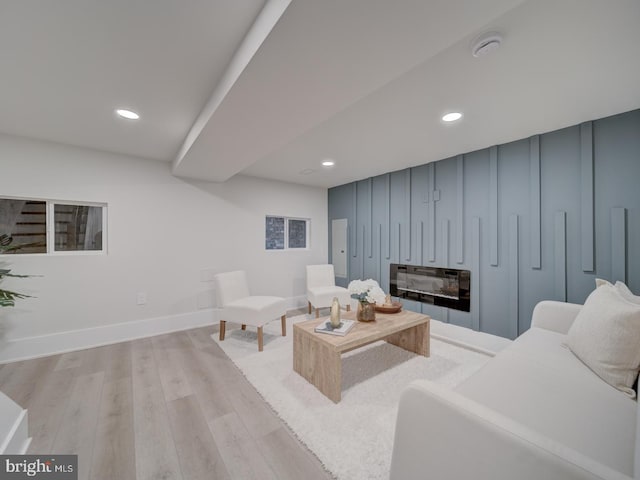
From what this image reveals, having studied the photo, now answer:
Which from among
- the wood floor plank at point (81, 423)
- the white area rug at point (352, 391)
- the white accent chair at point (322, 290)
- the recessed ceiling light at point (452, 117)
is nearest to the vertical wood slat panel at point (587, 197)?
the recessed ceiling light at point (452, 117)

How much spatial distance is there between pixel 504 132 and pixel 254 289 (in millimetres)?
3863

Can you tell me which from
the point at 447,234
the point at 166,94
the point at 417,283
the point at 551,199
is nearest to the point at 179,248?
the point at 166,94

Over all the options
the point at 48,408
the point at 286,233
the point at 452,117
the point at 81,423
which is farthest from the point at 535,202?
the point at 48,408

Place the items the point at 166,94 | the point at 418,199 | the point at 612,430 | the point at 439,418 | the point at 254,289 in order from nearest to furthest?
the point at 439,418
the point at 612,430
the point at 166,94
the point at 418,199
the point at 254,289

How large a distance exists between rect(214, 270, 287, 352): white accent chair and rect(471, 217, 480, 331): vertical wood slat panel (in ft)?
7.58

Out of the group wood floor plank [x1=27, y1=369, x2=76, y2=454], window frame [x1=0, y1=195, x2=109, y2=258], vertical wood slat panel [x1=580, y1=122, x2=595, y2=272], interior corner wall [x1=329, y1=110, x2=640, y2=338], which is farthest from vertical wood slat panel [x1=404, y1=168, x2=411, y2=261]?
window frame [x1=0, y1=195, x2=109, y2=258]

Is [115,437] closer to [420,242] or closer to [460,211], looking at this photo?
[420,242]

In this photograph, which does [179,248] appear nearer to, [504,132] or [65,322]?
[65,322]

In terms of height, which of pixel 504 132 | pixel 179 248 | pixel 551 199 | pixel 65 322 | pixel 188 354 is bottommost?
pixel 188 354

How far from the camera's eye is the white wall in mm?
2664

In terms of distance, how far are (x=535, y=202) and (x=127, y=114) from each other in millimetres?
3950

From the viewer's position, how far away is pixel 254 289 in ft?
13.7

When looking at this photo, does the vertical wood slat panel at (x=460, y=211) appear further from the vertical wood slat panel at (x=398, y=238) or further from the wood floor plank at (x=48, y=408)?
the wood floor plank at (x=48, y=408)

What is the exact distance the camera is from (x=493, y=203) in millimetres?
2891
